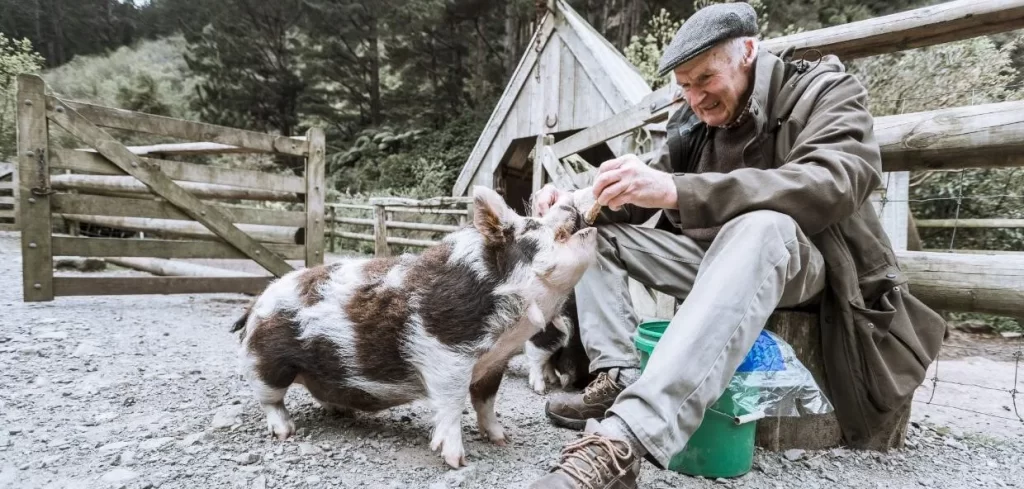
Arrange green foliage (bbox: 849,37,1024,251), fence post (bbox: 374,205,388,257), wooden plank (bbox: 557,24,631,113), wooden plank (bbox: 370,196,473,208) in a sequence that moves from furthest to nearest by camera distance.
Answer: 1. fence post (bbox: 374,205,388,257)
2. wooden plank (bbox: 370,196,473,208)
3. green foliage (bbox: 849,37,1024,251)
4. wooden plank (bbox: 557,24,631,113)

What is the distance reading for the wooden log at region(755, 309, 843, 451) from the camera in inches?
91.4

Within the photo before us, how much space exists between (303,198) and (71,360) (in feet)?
10.2

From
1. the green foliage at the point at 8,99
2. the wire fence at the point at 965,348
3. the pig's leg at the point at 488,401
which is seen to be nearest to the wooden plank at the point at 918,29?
the wire fence at the point at 965,348

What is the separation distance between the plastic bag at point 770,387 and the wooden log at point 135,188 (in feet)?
18.3

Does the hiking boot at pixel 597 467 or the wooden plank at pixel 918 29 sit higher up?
the wooden plank at pixel 918 29

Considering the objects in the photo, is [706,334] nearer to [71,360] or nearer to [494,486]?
[494,486]

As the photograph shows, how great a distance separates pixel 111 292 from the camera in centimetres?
514

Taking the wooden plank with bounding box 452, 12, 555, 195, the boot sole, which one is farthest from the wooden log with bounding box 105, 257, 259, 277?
the boot sole

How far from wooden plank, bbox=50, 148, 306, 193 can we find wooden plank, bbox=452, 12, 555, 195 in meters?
2.99

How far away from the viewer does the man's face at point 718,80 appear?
2.35 meters

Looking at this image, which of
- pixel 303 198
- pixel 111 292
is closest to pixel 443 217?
pixel 303 198

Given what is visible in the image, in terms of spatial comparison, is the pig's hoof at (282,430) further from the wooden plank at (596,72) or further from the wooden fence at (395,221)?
the wooden fence at (395,221)

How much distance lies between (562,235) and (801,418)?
4.15 feet

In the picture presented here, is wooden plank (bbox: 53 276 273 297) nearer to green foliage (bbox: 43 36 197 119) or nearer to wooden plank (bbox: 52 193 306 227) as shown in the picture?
wooden plank (bbox: 52 193 306 227)
